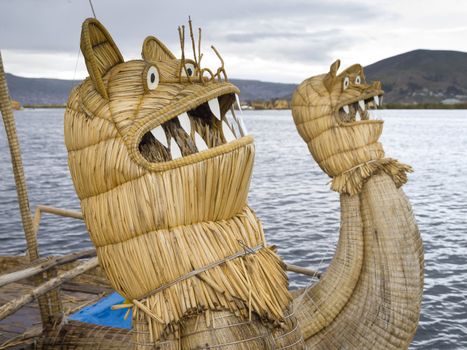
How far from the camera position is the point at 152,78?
9.57ft

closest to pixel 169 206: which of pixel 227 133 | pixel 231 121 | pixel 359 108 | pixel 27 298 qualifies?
pixel 227 133

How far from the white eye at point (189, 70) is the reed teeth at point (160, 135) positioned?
16.8 inches

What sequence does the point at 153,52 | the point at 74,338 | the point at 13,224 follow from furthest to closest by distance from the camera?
the point at 13,224 → the point at 74,338 → the point at 153,52

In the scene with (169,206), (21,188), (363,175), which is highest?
(169,206)

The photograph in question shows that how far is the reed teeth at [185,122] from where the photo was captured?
2.86 metres

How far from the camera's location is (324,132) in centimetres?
676

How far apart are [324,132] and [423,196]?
23.9 m

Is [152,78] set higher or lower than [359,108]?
higher

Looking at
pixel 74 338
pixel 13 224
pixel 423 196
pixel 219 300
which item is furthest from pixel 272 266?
pixel 423 196

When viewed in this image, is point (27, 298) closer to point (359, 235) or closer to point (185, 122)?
point (185, 122)

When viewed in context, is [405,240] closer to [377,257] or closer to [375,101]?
[377,257]

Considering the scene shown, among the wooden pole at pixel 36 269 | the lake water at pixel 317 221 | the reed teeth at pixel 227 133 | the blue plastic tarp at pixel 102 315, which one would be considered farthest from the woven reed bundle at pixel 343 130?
the reed teeth at pixel 227 133

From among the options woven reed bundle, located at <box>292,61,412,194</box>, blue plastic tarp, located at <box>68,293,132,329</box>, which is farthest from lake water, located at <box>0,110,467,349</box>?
blue plastic tarp, located at <box>68,293,132,329</box>

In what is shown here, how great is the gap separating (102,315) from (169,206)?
5.51 metres
